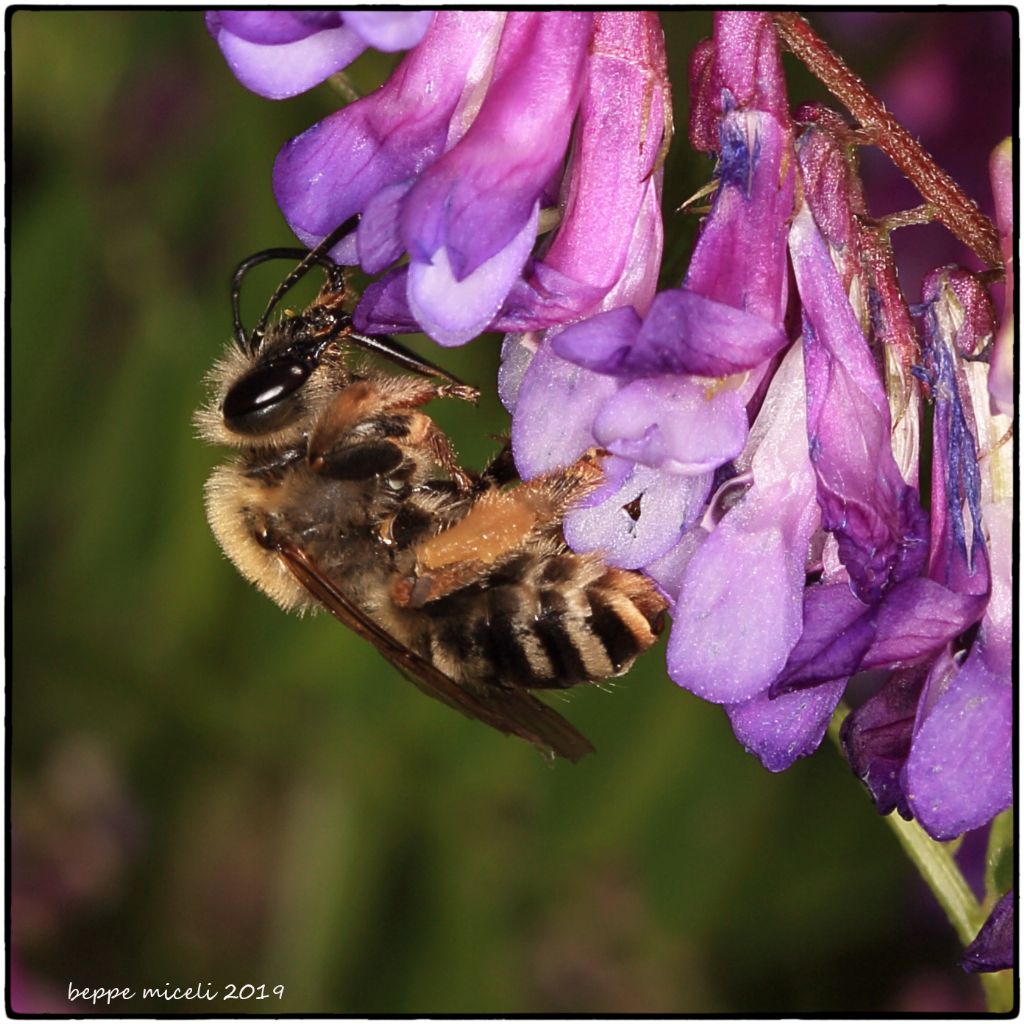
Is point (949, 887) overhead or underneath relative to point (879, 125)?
underneath

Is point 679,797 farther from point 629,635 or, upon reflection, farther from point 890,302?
point 890,302

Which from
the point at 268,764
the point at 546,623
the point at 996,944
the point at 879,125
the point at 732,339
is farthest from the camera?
the point at 268,764

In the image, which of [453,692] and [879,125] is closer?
[879,125]

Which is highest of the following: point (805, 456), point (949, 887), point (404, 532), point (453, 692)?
point (805, 456)

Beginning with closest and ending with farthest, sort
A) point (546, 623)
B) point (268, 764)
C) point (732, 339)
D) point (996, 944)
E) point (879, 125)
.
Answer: point (732, 339)
point (879, 125)
point (996, 944)
point (546, 623)
point (268, 764)

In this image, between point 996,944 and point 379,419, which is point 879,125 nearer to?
point 379,419

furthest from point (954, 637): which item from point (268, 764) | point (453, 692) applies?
point (268, 764)
